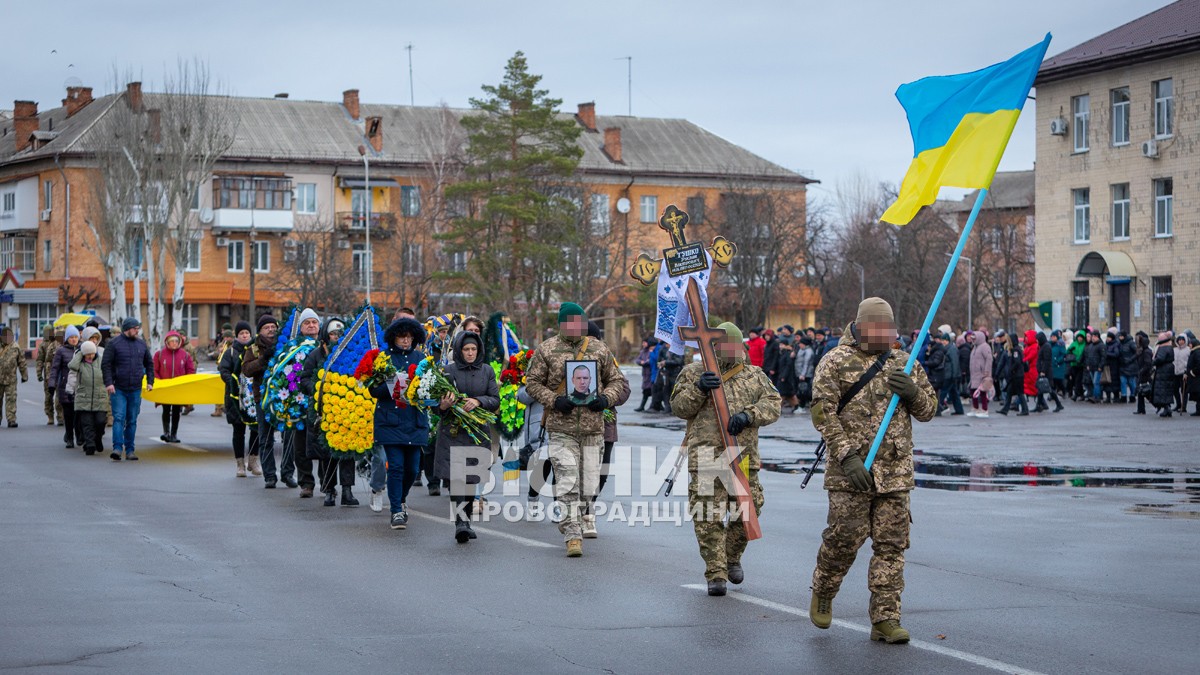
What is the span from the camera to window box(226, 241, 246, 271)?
80.9 metres

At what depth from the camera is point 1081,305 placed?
48344 millimetres

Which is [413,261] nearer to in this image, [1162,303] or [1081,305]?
[1081,305]

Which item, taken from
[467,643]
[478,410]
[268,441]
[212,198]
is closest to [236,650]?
[467,643]

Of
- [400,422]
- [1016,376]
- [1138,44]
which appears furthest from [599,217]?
[400,422]

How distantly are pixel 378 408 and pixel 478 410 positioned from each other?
3.98ft

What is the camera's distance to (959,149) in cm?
919

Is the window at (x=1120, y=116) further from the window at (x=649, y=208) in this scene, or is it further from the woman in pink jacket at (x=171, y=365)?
the window at (x=649, y=208)

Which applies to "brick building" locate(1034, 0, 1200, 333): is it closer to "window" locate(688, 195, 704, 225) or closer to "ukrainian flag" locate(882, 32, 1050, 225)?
"window" locate(688, 195, 704, 225)

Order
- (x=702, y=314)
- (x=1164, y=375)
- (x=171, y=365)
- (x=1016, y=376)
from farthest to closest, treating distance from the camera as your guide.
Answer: (x=1016, y=376), (x=1164, y=375), (x=171, y=365), (x=702, y=314)

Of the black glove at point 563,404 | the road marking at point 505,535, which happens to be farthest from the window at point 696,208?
the black glove at point 563,404

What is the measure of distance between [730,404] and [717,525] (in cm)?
80

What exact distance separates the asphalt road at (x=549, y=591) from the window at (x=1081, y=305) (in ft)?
111

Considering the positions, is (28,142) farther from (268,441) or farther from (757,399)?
(757,399)

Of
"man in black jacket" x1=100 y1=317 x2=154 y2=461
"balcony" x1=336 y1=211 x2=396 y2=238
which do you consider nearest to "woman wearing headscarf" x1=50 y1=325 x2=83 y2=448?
"man in black jacket" x1=100 y1=317 x2=154 y2=461
